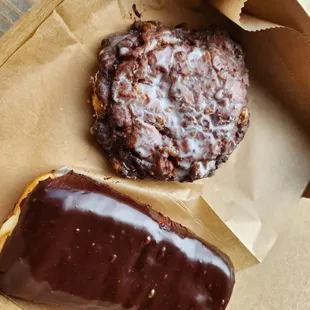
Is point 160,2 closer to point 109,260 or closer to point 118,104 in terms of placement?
point 118,104

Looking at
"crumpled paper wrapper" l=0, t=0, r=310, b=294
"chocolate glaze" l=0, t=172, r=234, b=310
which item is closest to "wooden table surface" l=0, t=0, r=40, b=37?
"crumpled paper wrapper" l=0, t=0, r=310, b=294

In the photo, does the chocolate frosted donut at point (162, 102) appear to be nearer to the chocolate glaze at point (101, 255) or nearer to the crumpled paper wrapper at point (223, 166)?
the crumpled paper wrapper at point (223, 166)

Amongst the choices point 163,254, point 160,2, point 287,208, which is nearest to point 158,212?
point 163,254

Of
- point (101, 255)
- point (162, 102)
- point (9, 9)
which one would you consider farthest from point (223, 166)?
point (9, 9)

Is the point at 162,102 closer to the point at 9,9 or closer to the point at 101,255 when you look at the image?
A: the point at 101,255

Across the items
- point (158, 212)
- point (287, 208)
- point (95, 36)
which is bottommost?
point (287, 208)
